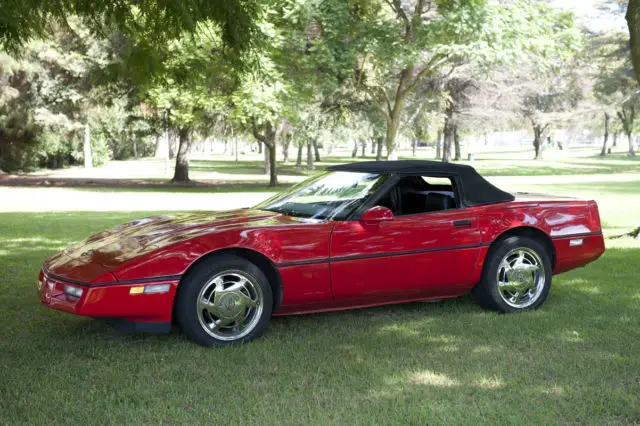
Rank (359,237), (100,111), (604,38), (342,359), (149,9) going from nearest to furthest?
(342,359) → (359,237) → (149,9) → (100,111) → (604,38)

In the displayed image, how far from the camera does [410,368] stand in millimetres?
4957

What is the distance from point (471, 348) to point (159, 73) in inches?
270

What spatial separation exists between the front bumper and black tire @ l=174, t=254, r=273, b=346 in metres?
0.09

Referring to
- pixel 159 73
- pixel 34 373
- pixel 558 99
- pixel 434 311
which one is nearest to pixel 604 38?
pixel 558 99

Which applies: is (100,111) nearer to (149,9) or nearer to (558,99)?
(149,9)

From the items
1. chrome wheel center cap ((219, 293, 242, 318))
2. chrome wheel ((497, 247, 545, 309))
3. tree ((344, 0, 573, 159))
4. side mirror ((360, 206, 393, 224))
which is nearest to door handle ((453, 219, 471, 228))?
chrome wheel ((497, 247, 545, 309))

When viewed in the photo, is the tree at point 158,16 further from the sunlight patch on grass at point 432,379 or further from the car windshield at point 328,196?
the sunlight patch on grass at point 432,379

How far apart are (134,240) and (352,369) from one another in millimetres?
2051

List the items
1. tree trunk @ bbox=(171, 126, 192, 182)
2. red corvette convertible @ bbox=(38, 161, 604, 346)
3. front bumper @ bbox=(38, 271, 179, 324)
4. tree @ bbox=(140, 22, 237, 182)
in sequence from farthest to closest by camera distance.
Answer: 1. tree trunk @ bbox=(171, 126, 192, 182)
2. tree @ bbox=(140, 22, 237, 182)
3. red corvette convertible @ bbox=(38, 161, 604, 346)
4. front bumper @ bbox=(38, 271, 179, 324)

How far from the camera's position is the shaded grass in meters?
4.15

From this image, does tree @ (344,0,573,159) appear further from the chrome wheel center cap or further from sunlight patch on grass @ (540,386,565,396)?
sunlight patch on grass @ (540,386,565,396)

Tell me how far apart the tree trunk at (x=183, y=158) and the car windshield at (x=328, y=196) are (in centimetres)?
2809

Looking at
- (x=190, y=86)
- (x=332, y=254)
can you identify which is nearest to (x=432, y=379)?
(x=332, y=254)

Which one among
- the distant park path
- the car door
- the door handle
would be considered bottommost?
the distant park path
